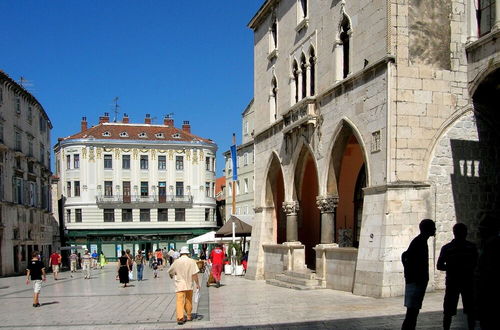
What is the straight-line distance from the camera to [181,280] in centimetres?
1223

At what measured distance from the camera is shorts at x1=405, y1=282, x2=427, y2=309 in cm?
817

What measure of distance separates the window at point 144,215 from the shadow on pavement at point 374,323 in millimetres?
53718

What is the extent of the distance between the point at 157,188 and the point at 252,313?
171 ft

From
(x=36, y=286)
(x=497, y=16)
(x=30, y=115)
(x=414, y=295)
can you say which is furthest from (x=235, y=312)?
(x=30, y=115)

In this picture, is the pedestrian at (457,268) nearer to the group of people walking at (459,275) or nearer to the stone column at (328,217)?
the group of people walking at (459,275)

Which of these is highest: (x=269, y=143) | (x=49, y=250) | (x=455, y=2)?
(x=455, y=2)

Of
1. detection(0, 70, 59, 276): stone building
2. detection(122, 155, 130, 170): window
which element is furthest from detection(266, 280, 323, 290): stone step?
Result: detection(122, 155, 130, 170): window

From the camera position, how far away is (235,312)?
45.4ft

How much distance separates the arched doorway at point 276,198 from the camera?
85.5 feet

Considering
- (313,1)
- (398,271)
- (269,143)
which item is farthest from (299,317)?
(269,143)

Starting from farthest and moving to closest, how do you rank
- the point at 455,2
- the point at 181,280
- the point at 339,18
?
the point at 339,18 → the point at 455,2 → the point at 181,280

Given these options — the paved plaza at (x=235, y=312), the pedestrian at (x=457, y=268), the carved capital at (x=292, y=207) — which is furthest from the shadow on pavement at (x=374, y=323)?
the carved capital at (x=292, y=207)

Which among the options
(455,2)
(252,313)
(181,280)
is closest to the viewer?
(181,280)

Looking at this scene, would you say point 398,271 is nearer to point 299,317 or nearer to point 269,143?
point 299,317
